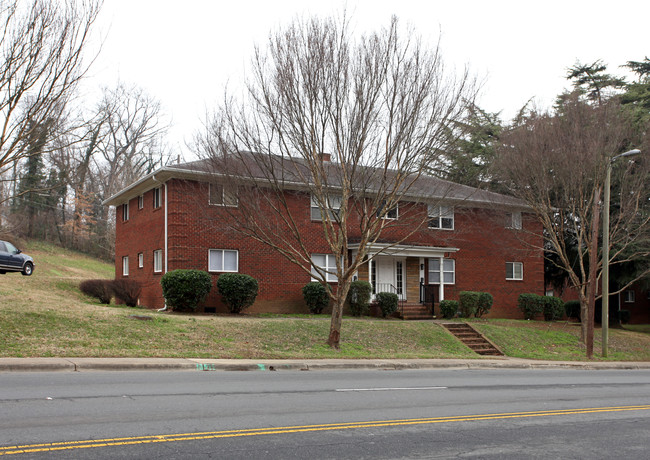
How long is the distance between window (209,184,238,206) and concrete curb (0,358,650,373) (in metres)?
5.21

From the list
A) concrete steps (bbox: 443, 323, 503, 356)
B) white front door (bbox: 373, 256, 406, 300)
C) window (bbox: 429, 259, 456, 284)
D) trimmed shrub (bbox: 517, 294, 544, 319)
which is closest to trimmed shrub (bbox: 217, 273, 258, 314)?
white front door (bbox: 373, 256, 406, 300)

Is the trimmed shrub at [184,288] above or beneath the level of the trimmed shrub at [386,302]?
above

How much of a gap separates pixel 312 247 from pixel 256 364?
12936 millimetres

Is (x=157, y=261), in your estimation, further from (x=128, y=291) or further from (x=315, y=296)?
(x=315, y=296)

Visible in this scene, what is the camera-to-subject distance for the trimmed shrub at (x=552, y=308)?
106 feet

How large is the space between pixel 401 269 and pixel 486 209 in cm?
548

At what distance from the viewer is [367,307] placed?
89.1 feet

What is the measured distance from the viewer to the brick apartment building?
83.8 feet

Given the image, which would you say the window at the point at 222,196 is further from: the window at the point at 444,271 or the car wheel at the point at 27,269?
the car wheel at the point at 27,269

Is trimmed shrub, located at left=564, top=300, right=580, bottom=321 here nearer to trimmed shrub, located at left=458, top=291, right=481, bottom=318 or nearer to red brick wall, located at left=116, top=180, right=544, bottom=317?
red brick wall, located at left=116, top=180, right=544, bottom=317

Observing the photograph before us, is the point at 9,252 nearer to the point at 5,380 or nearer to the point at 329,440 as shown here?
the point at 5,380

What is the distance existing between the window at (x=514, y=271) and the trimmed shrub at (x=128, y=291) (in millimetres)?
18775

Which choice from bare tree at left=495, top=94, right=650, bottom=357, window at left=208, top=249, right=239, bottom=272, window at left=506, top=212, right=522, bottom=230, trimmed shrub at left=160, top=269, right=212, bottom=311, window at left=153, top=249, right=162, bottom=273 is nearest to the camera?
trimmed shrub at left=160, top=269, right=212, bottom=311

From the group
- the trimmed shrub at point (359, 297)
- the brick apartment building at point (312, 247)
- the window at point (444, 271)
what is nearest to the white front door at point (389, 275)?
the brick apartment building at point (312, 247)
